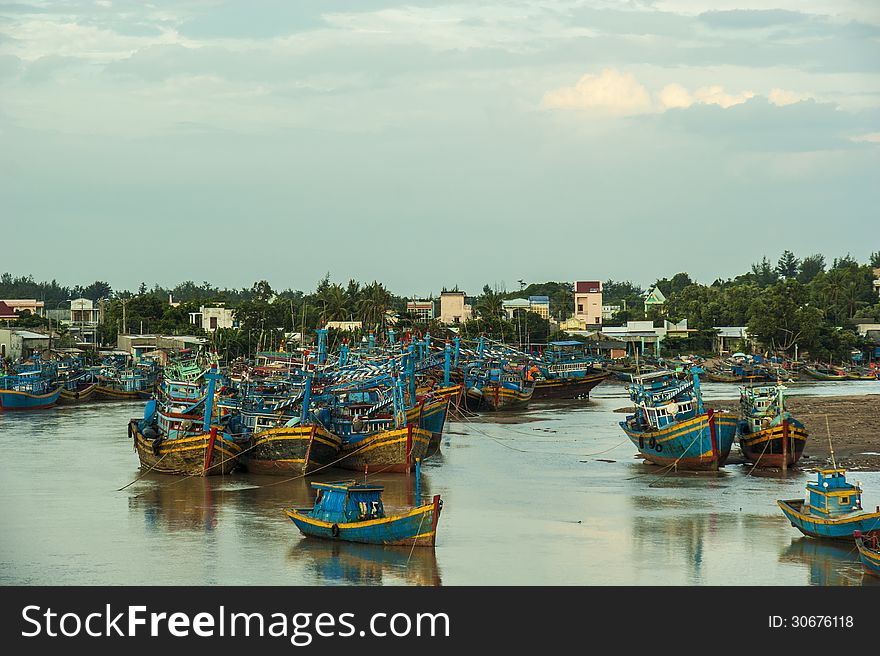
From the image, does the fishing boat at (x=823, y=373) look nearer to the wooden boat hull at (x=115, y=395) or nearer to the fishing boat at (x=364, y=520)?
the wooden boat hull at (x=115, y=395)

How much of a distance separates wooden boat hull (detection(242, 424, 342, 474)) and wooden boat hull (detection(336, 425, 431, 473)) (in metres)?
0.76

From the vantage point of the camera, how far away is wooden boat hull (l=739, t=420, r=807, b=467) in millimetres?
40500

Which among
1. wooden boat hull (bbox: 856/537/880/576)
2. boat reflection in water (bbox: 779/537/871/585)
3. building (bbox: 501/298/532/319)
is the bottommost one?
boat reflection in water (bbox: 779/537/871/585)

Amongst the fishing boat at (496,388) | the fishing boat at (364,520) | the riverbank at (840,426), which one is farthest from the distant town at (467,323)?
the fishing boat at (364,520)

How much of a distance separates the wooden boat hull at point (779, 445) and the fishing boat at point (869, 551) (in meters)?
15.2

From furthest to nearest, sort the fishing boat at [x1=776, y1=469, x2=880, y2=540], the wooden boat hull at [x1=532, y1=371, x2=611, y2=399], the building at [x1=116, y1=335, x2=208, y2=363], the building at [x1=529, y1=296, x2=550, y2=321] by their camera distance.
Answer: the building at [x1=529, y1=296, x2=550, y2=321], the building at [x1=116, y1=335, x2=208, y2=363], the wooden boat hull at [x1=532, y1=371, x2=611, y2=399], the fishing boat at [x1=776, y1=469, x2=880, y2=540]

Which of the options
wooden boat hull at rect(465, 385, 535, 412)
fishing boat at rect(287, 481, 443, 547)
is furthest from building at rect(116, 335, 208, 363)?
fishing boat at rect(287, 481, 443, 547)

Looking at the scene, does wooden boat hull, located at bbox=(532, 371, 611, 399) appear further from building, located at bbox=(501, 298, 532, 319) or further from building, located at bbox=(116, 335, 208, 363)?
building, located at bbox=(501, 298, 532, 319)

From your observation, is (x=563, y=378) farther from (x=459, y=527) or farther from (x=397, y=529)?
(x=397, y=529)

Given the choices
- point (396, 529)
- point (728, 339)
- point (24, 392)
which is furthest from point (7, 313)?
point (396, 529)

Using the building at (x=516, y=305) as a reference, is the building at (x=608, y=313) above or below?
below

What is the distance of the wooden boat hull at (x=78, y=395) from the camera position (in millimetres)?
78312

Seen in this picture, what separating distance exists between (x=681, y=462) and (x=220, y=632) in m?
25.3

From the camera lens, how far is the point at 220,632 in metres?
18.1
